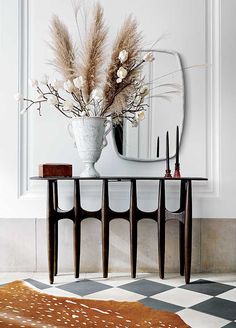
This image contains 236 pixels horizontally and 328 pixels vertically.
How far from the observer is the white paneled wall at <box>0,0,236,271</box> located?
241 centimetres

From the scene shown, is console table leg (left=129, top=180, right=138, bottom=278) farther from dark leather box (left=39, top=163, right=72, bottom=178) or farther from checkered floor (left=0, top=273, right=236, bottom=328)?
dark leather box (left=39, top=163, right=72, bottom=178)

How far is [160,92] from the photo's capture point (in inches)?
95.7

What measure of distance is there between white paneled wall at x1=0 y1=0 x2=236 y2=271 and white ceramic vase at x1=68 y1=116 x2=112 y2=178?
9.7 inches

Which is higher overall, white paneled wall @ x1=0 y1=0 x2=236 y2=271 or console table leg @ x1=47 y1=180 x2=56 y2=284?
white paneled wall @ x1=0 y1=0 x2=236 y2=271

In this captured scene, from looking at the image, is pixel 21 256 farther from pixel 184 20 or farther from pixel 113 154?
pixel 184 20

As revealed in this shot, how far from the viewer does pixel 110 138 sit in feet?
8.00

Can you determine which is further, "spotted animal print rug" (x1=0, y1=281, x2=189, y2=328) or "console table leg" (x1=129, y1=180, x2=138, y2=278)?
"console table leg" (x1=129, y1=180, x2=138, y2=278)

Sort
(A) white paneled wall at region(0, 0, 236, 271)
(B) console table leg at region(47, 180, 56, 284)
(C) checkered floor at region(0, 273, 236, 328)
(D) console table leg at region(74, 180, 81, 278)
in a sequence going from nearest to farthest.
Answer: (C) checkered floor at region(0, 273, 236, 328) < (B) console table leg at region(47, 180, 56, 284) < (D) console table leg at region(74, 180, 81, 278) < (A) white paneled wall at region(0, 0, 236, 271)

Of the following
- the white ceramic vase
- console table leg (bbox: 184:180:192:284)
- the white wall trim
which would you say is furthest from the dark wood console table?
the white wall trim

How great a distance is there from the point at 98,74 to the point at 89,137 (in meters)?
0.36

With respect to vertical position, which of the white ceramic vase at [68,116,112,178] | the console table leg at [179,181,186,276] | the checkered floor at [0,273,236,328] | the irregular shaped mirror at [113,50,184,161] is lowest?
the checkered floor at [0,273,236,328]

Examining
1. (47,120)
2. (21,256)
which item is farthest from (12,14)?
(21,256)

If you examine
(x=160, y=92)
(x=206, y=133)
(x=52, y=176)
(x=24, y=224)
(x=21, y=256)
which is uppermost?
(x=160, y=92)

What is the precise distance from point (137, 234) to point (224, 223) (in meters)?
0.52
